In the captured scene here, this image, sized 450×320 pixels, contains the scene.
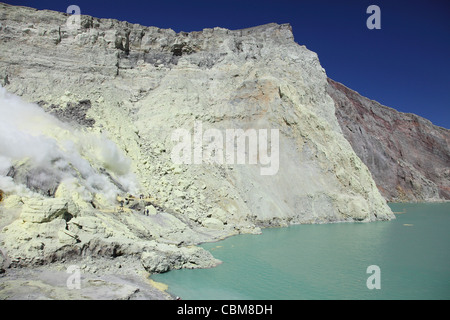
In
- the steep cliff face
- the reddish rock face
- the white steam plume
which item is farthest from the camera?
the reddish rock face

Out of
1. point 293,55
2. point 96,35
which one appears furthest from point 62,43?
point 293,55

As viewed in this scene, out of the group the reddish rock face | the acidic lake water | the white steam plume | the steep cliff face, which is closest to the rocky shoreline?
the acidic lake water

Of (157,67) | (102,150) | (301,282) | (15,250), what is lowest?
(301,282)

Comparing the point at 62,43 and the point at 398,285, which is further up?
the point at 62,43

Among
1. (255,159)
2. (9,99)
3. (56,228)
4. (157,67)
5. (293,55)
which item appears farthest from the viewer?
(293,55)

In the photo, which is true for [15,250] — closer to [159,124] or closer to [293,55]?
[159,124]

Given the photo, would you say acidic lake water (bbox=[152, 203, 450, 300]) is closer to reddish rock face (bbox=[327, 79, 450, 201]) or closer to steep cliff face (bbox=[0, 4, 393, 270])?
steep cliff face (bbox=[0, 4, 393, 270])

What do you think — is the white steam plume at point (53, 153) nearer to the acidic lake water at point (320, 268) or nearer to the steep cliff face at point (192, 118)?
the steep cliff face at point (192, 118)
